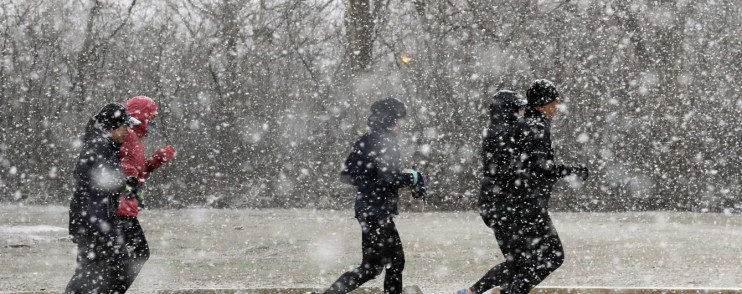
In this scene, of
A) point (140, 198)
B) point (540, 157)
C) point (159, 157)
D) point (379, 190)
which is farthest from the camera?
point (159, 157)

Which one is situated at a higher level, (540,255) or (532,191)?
(532,191)

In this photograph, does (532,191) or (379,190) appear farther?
(379,190)

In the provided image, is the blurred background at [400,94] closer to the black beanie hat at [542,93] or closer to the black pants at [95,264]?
the black beanie hat at [542,93]

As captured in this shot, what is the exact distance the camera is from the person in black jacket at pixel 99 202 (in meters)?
4.95

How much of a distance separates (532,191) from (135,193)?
2.33 metres

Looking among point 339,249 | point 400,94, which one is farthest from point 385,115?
point 400,94

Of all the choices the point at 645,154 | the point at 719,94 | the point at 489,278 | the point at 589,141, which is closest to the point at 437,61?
the point at 589,141

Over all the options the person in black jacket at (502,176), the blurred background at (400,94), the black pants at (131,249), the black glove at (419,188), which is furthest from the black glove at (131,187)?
the blurred background at (400,94)

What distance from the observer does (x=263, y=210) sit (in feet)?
48.1

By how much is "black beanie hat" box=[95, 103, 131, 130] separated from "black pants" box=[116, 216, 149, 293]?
0.55 metres

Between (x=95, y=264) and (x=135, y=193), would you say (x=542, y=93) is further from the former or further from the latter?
(x=95, y=264)

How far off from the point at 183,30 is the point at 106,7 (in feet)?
4.99

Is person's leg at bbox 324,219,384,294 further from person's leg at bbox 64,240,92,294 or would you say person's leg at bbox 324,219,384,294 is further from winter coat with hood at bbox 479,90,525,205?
person's leg at bbox 64,240,92,294

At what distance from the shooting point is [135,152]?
17.7 feet
